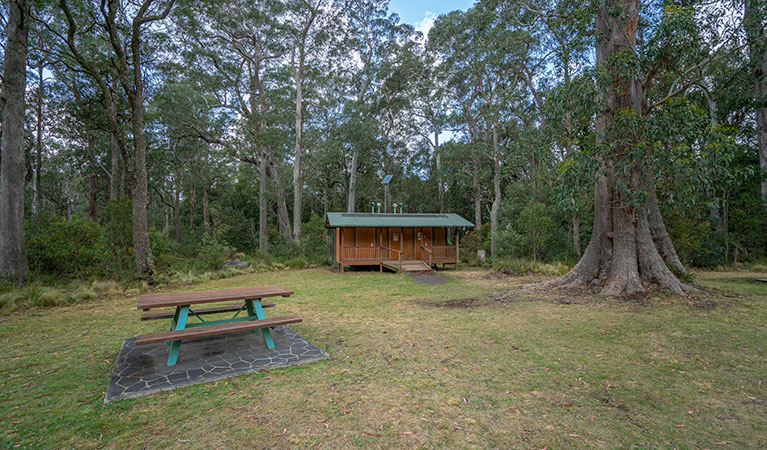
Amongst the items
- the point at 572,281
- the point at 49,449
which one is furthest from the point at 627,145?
the point at 49,449

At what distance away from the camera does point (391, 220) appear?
51.8 feet

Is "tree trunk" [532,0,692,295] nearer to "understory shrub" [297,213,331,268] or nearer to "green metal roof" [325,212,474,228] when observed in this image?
"green metal roof" [325,212,474,228]

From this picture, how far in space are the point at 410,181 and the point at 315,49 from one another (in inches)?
567

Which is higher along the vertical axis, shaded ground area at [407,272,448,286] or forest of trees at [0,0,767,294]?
forest of trees at [0,0,767,294]

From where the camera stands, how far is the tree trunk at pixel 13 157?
8625mm

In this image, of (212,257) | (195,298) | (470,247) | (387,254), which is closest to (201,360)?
(195,298)

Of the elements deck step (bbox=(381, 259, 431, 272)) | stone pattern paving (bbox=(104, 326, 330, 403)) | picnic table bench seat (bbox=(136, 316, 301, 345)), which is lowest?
stone pattern paving (bbox=(104, 326, 330, 403))

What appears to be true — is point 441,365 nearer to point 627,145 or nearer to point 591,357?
point 591,357

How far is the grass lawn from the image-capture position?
2570 millimetres

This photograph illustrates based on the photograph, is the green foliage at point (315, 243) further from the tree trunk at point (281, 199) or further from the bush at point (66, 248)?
the bush at point (66, 248)

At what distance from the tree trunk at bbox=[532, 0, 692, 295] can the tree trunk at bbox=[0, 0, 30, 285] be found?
14.4 m

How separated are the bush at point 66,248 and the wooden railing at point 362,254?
28.2 ft

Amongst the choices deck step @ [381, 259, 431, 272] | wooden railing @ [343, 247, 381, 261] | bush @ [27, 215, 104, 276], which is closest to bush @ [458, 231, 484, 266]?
deck step @ [381, 259, 431, 272]

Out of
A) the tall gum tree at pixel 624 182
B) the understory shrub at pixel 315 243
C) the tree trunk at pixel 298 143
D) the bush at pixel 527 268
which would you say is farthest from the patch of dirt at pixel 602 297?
the tree trunk at pixel 298 143
